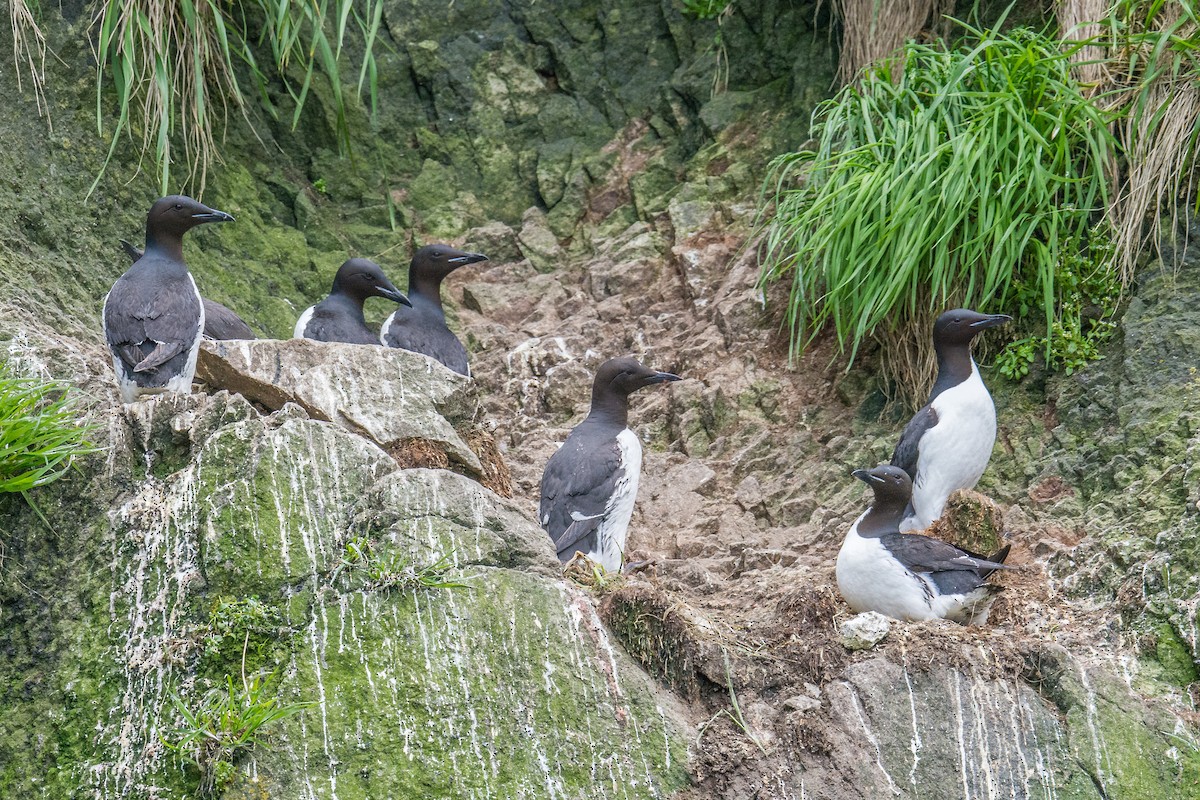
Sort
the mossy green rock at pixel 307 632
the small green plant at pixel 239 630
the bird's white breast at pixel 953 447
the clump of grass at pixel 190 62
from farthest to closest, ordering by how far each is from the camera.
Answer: the clump of grass at pixel 190 62, the bird's white breast at pixel 953 447, the small green plant at pixel 239 630, the mossy green rock at pixel 307 632

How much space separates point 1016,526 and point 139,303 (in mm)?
3869

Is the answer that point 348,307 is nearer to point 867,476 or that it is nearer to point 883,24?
point 867,476

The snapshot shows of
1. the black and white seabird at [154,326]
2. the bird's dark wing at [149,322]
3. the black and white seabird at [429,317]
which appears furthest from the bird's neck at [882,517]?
the bird's dark wing at [149,322]

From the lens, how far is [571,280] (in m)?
8.18

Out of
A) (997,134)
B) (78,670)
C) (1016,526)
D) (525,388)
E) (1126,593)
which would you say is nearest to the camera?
(78,670)

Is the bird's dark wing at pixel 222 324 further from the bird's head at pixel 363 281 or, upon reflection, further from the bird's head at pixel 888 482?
the bird's head at pixel 888 482

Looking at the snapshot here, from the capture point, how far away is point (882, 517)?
5422 mm

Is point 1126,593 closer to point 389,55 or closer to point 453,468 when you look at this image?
point 453,468

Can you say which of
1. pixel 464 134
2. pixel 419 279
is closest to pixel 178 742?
pixel 419 279

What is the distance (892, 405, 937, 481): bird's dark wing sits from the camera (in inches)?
231

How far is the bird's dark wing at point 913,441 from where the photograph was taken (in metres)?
5.88

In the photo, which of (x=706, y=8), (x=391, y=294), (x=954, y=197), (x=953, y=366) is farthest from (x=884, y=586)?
(x=706, y=8)

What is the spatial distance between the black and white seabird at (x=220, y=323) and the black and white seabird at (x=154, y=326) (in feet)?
1.10

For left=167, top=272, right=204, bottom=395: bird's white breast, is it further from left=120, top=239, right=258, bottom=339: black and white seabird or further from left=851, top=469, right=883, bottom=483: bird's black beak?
left=851, top=469, right=883, bottom=483: bird's black beak
